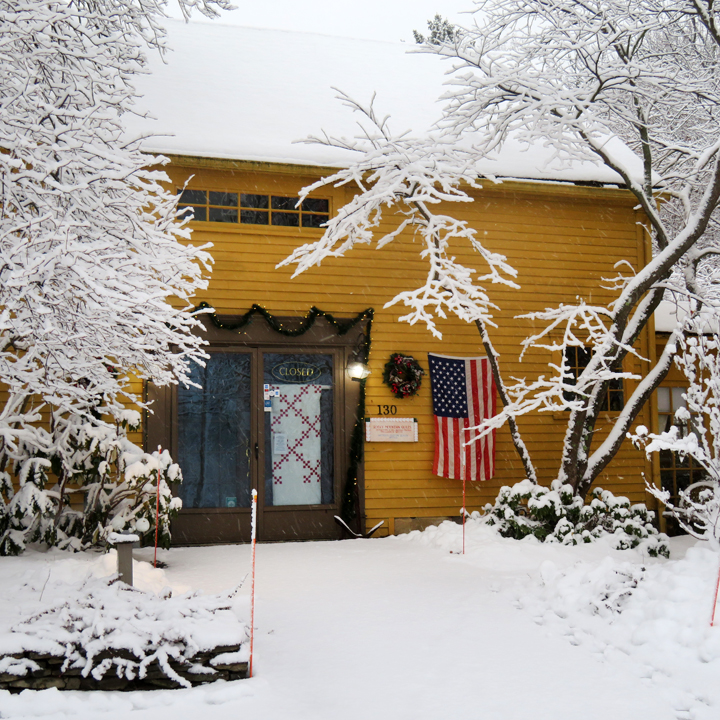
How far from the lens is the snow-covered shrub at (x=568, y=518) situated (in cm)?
737

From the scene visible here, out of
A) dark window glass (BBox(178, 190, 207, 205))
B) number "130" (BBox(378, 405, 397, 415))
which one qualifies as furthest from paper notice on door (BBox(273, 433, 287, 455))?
dark window glass (BBox(178, 190, 207, 205))

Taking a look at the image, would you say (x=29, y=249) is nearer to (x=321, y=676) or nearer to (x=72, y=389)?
(x=72, y=389)

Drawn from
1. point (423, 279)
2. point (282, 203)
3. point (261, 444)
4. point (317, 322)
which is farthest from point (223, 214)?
point (261, 444)

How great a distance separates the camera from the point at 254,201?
340 inches

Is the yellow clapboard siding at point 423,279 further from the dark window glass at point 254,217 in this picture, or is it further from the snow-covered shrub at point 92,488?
the snow-covered shrub at point 92,488

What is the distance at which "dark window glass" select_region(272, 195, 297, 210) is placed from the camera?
343 inches

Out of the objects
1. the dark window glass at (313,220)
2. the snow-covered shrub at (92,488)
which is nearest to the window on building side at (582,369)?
the dark window glass at (313,220)

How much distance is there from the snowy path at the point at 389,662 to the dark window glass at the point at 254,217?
413 cm

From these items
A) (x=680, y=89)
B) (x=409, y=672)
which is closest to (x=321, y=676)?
(x=409, y=672)

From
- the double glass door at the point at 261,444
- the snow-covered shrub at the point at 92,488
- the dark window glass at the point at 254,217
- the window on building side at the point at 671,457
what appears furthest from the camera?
the window on building side at the point at 671,457

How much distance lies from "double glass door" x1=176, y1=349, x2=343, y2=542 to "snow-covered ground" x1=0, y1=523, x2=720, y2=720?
1.34 m

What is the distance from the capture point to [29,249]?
4.43 m

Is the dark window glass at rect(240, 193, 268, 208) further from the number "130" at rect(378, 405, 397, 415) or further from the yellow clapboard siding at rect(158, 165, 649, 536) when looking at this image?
the number "130" at rect(378, 405, 397, 415)

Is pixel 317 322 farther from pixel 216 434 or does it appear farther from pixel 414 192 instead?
pixel 414 192
